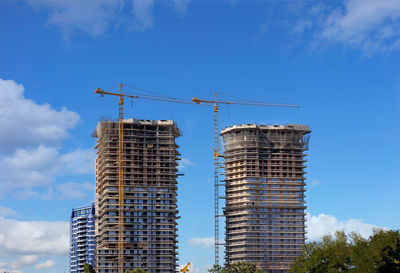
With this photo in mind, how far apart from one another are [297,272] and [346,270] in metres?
12.7

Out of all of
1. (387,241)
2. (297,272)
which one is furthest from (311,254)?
(387,241)

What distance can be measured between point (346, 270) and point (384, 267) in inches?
767

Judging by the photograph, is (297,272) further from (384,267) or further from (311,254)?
(384,267)

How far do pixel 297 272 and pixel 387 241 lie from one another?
1066 inches

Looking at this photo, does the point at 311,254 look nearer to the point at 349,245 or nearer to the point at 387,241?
the point at 349,245

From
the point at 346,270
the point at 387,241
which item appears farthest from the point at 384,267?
the point at 346,270

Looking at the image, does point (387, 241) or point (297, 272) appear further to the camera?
point (297, 272)

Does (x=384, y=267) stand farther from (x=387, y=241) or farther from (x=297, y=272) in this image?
(x=297, y=272)

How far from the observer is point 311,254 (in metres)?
182

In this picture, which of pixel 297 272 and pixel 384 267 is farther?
pixel 297 272

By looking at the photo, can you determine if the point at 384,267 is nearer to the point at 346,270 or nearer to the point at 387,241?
the point at 387,241

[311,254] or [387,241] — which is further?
[311,254]

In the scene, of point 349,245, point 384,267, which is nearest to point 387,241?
point 384,267

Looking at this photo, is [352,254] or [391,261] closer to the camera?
[391,261]
